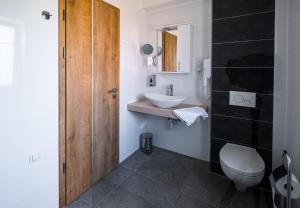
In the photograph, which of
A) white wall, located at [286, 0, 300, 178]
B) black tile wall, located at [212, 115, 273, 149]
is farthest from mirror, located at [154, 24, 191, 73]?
white wall, located at [286, 0, 300, 178]

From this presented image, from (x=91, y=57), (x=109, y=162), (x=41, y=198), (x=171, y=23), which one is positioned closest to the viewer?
(x=41, y=198)

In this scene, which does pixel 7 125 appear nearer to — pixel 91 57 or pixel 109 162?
pixel 91 57

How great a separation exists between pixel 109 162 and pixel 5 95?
55.4 inches

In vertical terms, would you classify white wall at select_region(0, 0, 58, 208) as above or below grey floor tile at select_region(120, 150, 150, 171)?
above

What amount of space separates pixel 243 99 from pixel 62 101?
77.1 inches

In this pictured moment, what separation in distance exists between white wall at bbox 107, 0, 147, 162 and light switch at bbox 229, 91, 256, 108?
1.36 meters

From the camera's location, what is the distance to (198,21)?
2430 millimetres

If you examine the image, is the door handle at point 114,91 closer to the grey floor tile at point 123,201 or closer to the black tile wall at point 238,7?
the grey floor tile at point 123,201

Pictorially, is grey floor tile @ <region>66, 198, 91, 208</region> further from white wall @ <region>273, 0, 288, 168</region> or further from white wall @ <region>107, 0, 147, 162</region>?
white wall @ <region>273, 0, 288, 168</region>

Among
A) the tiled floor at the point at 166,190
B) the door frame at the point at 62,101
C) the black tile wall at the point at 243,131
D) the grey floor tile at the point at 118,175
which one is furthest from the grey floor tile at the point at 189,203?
the door frame at the point at 62,101

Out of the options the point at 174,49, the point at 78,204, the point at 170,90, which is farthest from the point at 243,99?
the point at 78,204

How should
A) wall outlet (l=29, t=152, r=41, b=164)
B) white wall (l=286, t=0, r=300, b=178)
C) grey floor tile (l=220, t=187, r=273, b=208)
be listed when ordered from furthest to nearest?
grey floor tile (l=220, t=187, r=273, b=208)
white wall (l=286, t=0, r=300, b=178)
wall outlet (l=29, t=152, r=41, b=164)

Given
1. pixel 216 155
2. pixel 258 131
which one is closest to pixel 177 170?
pixel 216 155

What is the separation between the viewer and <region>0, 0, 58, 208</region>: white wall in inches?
47.6
